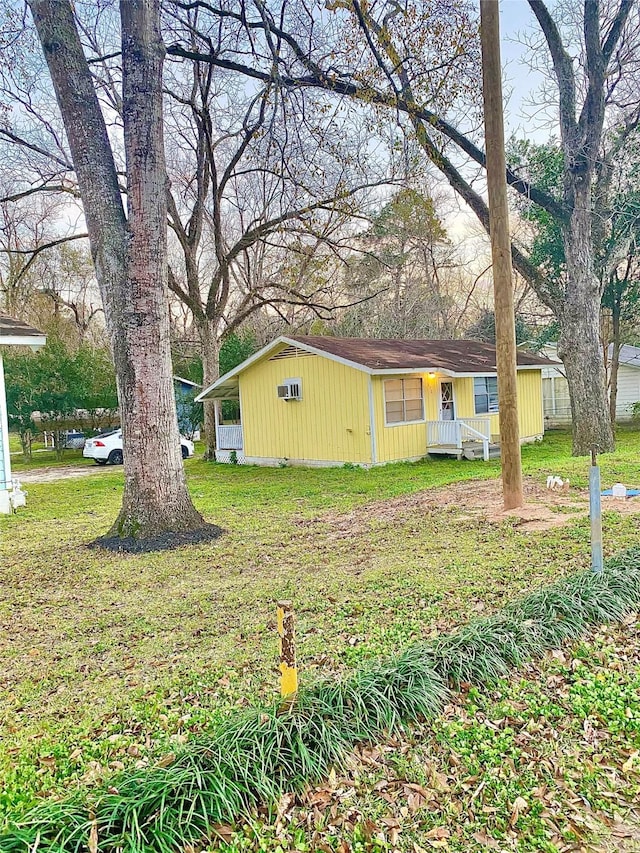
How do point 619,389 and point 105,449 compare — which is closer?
point 105,449

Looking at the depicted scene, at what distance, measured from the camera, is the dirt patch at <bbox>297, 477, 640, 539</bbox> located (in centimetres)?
685

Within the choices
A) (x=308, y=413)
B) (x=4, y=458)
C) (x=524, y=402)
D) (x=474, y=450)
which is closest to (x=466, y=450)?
(x=474, y=450)

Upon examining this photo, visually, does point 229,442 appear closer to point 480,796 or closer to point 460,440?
point 460,440

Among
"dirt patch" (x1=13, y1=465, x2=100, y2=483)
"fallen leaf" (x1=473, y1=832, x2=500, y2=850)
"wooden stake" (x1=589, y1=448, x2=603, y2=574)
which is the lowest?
"fallen leaf" (x1=473, y1=832, x2=500, y2=850)

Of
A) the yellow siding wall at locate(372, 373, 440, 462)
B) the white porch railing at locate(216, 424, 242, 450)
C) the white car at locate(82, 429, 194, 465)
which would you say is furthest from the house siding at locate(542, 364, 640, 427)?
the white car at locate(82, 429, 194, 465)

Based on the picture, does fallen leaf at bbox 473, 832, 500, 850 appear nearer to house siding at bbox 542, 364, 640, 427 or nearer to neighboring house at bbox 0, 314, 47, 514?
neighboring house at bbox 0, 314, 47, 514

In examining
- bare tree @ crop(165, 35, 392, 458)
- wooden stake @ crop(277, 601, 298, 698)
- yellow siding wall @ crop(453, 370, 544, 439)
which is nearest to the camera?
wooden stake @ crop(277, 601, 298, 698)

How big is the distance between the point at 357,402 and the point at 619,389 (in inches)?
638

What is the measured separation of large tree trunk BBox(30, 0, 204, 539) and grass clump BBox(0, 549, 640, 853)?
467 cm

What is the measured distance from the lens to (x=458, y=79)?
29.6ft

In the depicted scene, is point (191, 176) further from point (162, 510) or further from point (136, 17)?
point (162, 510)

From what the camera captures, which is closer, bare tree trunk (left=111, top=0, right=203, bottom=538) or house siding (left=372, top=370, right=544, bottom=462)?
bare tree trunk (left=111, top=0, right=203, bottom=538)

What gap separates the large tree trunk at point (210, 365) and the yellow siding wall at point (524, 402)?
25.4 feet

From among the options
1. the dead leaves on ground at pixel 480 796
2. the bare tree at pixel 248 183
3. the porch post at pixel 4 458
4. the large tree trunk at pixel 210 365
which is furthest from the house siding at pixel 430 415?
the dead leaves on ground at pixel 480 796
